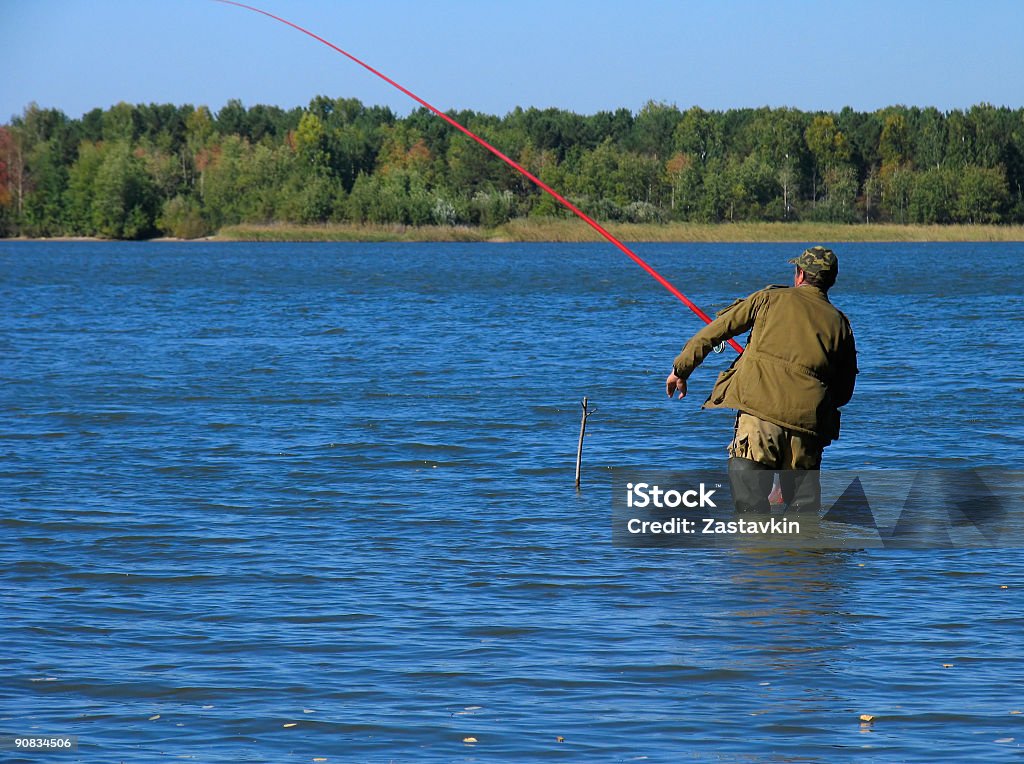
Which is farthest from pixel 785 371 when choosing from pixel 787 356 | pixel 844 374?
pixel 844 374

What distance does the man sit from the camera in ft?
23.1

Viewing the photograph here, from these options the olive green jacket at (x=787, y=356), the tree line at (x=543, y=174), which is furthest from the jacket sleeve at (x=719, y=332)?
the tree line at (x=543, y=174)

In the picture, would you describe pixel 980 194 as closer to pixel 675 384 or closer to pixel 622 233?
pixel 622 233

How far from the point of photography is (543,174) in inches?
4432

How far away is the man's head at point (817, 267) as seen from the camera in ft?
23.4

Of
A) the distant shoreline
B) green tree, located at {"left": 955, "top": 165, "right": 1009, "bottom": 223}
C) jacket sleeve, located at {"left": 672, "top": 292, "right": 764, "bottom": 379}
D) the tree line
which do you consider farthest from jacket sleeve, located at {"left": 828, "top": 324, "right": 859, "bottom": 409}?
green tree, located at {"left": 955, "top": 165, "right": 1009, "bottom": 223}

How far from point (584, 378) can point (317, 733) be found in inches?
559

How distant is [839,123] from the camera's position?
123 m

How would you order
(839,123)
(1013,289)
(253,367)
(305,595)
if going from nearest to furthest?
(305,595) < (253,367) < (1013,289) < (839,123)

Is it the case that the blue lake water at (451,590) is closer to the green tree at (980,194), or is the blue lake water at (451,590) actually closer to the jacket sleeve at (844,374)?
the jacket sleeve at (844,374)

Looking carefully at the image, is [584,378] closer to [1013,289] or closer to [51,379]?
[51,379]

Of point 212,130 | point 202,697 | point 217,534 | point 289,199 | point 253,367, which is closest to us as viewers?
point 202,697

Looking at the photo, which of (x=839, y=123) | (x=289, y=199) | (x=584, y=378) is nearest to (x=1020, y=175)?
(x=839, y=123)

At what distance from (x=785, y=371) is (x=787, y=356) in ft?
0.28
